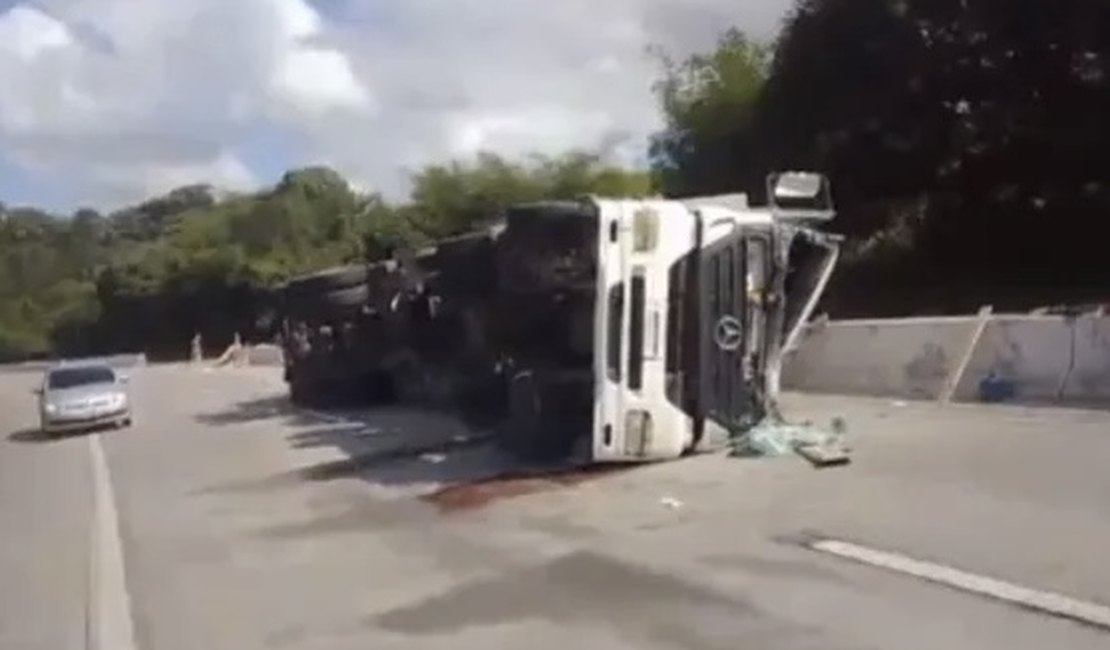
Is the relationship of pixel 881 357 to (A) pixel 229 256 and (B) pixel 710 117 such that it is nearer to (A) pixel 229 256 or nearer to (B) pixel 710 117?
(B) pixel 710 117

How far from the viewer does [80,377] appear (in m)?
37.1

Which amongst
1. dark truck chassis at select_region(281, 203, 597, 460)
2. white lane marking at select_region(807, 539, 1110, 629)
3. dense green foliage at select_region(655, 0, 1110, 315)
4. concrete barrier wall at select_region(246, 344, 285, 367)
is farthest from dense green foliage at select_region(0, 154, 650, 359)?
white lane marking at select_region(807, 539, 1110, 629)

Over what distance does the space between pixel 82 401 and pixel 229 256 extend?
231 ft

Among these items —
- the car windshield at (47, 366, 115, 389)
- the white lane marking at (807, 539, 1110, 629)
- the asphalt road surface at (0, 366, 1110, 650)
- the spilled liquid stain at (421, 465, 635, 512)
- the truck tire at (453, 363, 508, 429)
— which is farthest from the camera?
the car windshield at (47, 366, 115, 389)

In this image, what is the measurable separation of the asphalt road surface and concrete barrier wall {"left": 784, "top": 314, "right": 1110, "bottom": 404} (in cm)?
105

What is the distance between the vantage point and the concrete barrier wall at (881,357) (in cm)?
2667

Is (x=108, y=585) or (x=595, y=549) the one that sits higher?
(x=595, y=549)

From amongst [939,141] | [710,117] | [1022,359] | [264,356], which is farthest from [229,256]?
[1022,359]

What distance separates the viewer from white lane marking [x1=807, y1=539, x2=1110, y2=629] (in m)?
10.6

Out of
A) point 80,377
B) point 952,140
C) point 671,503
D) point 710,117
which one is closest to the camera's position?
point 671,503

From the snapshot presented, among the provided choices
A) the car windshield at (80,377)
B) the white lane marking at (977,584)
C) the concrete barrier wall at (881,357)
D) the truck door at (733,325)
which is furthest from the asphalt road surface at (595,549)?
the car windshield at (80,377)

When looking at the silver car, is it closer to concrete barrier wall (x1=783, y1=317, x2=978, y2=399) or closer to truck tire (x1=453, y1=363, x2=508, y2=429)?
truck tire (x1=453, y1=363, x2=508, y2=429)

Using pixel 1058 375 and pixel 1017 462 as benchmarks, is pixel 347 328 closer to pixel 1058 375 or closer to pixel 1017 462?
pixel 1058 375

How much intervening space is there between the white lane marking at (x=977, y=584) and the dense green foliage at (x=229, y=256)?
62261 mm
